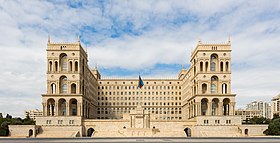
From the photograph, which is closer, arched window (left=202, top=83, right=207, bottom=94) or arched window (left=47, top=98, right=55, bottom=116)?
arched window (left=47, top=98, right=55, bottom=116)

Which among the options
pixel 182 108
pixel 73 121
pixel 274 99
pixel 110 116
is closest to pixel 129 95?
pixel 110 116

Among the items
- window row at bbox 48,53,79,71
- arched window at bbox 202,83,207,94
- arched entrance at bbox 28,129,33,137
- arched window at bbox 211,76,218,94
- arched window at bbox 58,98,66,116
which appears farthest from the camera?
arched window at bbox 202,83,207,94

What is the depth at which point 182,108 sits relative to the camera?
136 metres

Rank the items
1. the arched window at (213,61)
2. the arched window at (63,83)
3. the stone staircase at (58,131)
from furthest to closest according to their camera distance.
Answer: the arched window at (213,61) → the arched window at (63,83) → the stone staircase at (58,131)

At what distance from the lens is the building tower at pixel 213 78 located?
94.6 meters

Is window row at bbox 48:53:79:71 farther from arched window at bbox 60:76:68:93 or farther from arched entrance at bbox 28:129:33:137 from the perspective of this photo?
arched entrance at bbox 28:129:33:137

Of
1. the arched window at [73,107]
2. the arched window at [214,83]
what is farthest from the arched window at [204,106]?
the arched window at [73,107]

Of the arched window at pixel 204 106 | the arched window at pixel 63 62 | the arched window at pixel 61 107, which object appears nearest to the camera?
the arched window at pixel 61 107

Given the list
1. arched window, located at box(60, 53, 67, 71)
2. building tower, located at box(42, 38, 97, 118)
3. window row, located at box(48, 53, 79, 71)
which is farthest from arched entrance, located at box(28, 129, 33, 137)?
arched window, located at box(60, 53, 67, 71)

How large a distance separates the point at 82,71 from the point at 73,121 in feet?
60.0

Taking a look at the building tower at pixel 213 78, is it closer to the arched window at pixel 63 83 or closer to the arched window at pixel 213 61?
the arched window at pixel 213 61

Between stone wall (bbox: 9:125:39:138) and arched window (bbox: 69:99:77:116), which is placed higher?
arched window (bbox: 69:99:77:116)

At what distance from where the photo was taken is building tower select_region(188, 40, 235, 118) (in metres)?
94.6

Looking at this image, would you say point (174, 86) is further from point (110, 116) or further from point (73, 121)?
point (73, 121)
